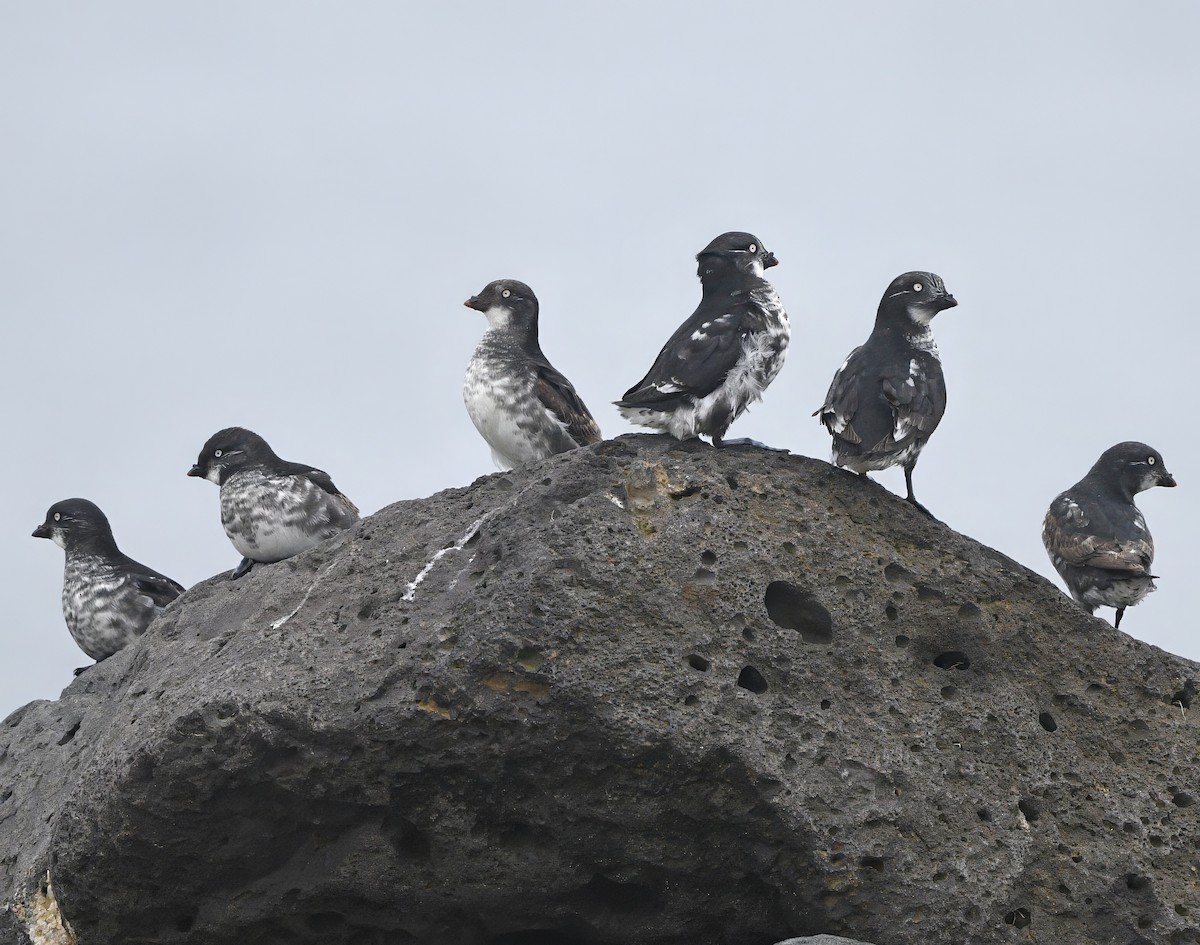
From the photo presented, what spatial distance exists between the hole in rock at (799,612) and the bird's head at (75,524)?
6.41 meters

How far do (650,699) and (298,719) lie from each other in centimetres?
165

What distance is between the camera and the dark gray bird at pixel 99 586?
1189 cm

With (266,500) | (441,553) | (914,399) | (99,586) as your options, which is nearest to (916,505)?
(914,399)

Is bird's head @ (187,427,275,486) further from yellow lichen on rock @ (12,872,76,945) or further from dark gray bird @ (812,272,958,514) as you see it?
dark gray bird @ (812,272,958,514)

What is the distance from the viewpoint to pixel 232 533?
1071cm

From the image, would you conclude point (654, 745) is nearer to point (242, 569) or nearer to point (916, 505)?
point (916, 505)

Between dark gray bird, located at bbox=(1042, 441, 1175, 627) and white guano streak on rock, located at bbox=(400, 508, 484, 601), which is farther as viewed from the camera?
dark gray bird, located at bbox=(1042, 441, 1175, 627)

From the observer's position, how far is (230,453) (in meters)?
11.1

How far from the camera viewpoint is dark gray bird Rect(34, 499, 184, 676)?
39.0ft

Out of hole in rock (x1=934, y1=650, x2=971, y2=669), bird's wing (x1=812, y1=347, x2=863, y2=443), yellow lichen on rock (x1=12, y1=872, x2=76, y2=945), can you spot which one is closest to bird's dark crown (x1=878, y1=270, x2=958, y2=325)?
bird's wing (x1=812, y1=347, x2=863, y2=443)

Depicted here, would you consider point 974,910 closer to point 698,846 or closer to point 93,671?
point 698,846

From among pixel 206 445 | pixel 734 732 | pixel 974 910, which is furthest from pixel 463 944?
pixel 206 445

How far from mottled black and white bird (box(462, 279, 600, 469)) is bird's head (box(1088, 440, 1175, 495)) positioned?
3881mm

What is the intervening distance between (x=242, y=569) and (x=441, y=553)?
287 cm
